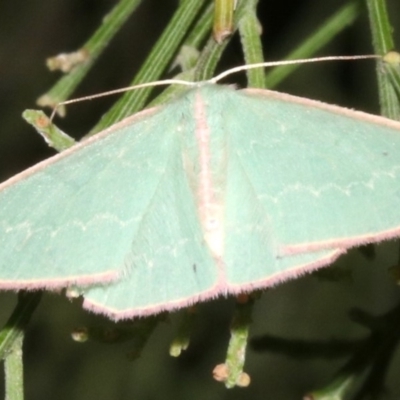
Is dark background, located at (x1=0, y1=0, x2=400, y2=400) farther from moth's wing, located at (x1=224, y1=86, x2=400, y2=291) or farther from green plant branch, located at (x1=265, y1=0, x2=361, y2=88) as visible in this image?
moth's wing, located at (x1=224, y1=86, x2=400, y2=291)

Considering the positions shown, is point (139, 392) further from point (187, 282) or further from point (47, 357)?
point (187, 282)

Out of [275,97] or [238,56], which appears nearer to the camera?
[275,97]

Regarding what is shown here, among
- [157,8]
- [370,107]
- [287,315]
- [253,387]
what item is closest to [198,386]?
[253,387]

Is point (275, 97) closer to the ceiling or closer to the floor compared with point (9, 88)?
closer to the ceiling

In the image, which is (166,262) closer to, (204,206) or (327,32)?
(204,206)

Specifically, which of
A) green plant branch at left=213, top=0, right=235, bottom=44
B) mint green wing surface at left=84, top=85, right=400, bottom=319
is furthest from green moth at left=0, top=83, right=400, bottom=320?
green plant branch at left=213, top=0, right=235, bottom=44

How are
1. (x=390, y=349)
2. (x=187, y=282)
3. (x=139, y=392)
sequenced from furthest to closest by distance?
(x=139, y=392) < (x=390, y=349) < (x=187, y=282)
